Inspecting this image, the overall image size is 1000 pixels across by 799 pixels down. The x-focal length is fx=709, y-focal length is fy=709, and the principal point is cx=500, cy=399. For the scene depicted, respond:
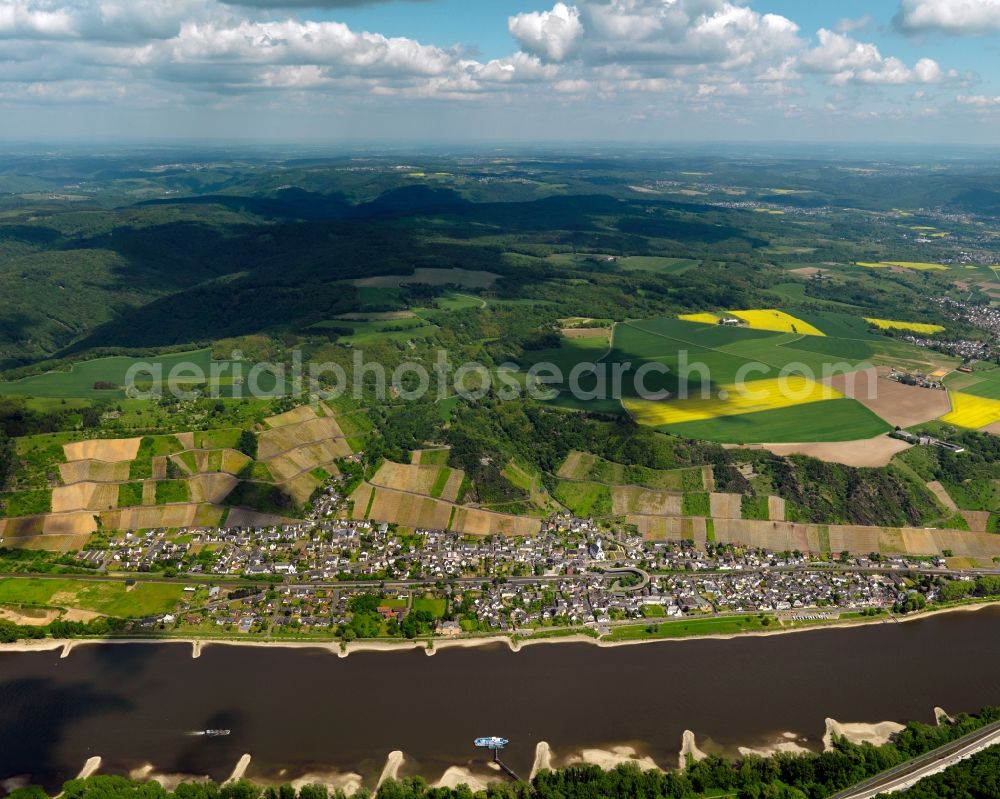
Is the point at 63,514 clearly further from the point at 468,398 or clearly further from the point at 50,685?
the point at 468,398

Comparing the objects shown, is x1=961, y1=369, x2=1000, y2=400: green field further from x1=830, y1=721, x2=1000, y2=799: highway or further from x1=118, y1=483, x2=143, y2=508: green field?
x1=118, y1=483, x2=143, y2=508: green field

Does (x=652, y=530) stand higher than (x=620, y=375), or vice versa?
(x=620, y=375)

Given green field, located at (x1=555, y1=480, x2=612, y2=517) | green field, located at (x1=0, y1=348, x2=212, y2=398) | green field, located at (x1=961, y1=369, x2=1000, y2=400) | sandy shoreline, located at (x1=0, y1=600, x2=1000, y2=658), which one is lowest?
sandy shoreline, located at (x1=0, y1=600, x2=1000, y2=658)

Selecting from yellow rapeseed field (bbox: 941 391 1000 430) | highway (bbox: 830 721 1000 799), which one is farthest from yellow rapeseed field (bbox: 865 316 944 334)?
highway (bbox: 830 721 1000 799)

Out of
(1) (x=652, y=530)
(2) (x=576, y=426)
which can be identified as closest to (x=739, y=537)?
(1) (x=652, y=530)

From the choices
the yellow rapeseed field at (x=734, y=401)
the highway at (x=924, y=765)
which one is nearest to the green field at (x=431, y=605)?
the highway at (x=924, y=765)

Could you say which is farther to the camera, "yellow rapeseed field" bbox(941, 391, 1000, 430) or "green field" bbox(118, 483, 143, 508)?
"yellow rapeseed field" bbox(941, 391, 1000, 430)
